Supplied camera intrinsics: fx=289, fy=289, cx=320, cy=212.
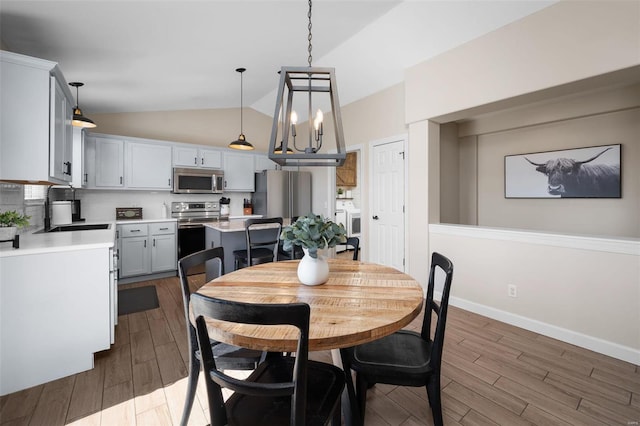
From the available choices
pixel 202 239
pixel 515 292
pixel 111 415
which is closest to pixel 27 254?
pixel 111 415

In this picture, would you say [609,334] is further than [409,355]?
Yes

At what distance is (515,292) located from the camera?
2.82m

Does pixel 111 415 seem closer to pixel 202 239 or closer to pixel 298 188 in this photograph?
pixel 202 239

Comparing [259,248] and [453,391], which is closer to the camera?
[453,391]

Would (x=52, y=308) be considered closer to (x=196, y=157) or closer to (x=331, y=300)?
(x=331, y=300)

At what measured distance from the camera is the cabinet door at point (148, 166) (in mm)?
4383

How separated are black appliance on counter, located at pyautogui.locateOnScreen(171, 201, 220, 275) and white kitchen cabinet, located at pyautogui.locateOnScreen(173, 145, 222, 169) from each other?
679mm

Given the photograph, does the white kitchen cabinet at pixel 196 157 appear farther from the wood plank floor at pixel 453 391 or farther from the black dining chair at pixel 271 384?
the black dining chair at pixel 271 384

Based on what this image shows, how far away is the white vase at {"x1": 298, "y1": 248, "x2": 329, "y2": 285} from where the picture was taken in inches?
61.3

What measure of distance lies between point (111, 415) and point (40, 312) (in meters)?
0.88

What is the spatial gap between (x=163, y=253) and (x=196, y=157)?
1679mm

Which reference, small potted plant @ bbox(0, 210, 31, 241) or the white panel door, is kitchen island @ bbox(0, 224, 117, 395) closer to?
small potted plant @ bbox(0, 210, 31, 241)

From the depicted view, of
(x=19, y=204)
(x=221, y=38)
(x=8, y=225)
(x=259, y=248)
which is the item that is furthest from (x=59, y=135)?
(x=259, y=248)

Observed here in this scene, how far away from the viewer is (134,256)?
163 inches
